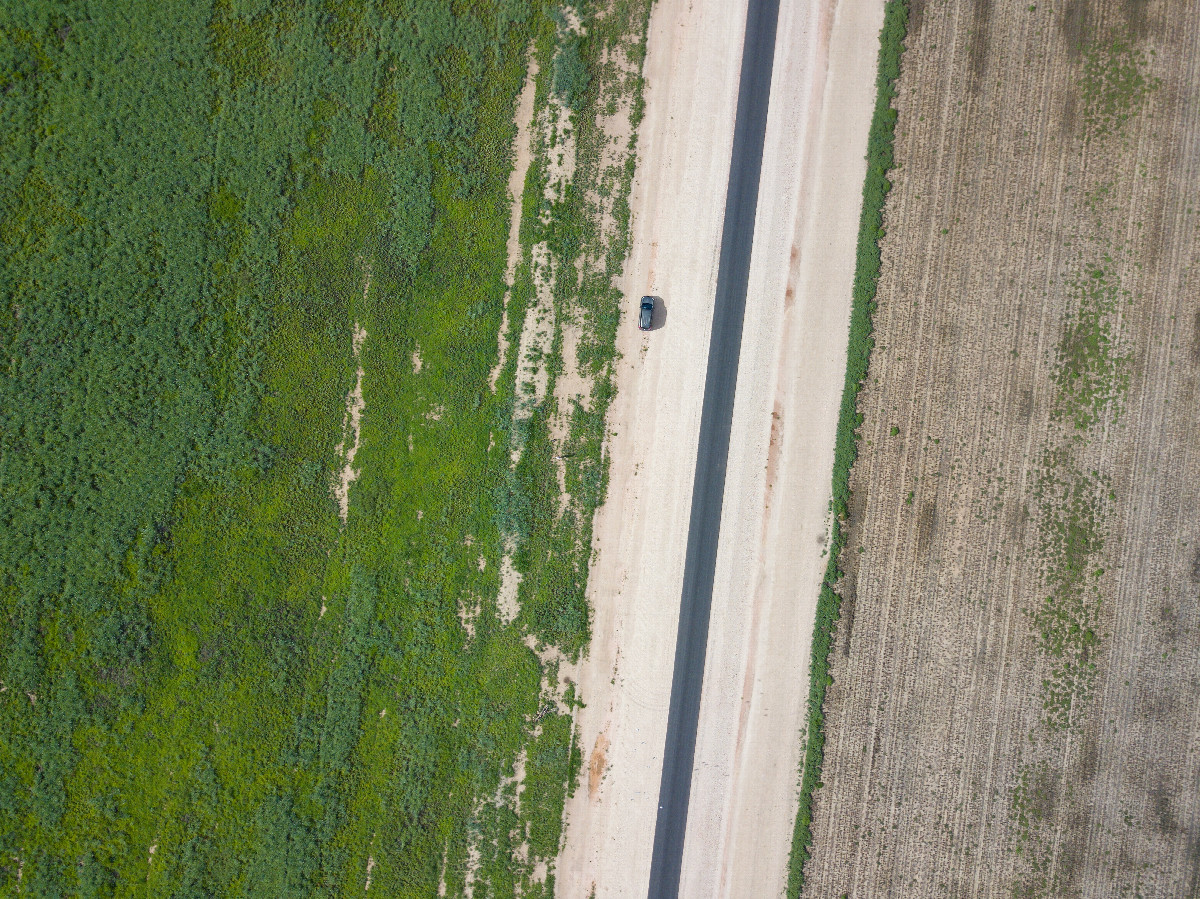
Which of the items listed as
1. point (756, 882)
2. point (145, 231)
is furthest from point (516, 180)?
point (756, 882)

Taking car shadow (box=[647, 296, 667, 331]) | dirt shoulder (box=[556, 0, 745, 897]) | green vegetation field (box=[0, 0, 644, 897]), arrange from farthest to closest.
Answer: car shadow (box=[647, 296, 667, 331]), dirt shoulder (box=[556, 0, 745, 897]), green vegetation field (box=[0, 0, 644, 897])

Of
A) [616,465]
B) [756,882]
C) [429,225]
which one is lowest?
[756,882]

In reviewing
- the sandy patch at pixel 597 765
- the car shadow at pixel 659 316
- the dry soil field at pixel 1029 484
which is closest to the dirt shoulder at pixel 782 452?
the dry soil field at pixel 1029 484

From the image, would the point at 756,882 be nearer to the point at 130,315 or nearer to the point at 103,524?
the point at 103,524

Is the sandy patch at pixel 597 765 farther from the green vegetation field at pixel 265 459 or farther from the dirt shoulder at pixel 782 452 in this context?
the dirt shoulder at pixel 782 452

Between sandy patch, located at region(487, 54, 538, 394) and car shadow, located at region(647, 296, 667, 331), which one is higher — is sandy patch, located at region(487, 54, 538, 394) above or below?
above

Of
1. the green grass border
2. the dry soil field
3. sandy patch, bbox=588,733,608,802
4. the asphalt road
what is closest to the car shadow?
the asphalt road

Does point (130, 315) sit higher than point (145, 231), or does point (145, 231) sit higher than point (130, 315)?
point (145, 231)

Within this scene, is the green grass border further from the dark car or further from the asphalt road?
the dark car
